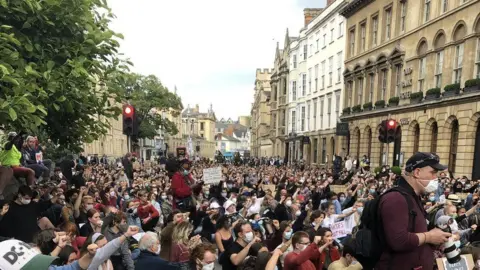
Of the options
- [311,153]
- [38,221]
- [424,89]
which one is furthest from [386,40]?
[38,221]

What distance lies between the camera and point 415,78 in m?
26.0

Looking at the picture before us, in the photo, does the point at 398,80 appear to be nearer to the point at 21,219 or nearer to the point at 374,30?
the point at 374,30

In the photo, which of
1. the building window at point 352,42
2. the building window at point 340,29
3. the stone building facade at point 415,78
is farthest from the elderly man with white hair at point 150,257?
the building window at point 340,29

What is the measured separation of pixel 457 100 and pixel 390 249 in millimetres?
20693

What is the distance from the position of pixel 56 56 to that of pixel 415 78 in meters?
23.3

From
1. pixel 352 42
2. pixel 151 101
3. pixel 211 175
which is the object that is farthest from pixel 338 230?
pixel 151 101

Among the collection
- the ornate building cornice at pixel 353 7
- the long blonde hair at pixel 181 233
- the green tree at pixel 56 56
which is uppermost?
the ornate building cornice at pixel 353 7

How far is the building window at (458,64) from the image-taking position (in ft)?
71.5

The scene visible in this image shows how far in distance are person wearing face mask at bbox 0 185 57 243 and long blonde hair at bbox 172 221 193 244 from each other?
8.33ft

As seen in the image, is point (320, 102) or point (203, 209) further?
point (320, 102)

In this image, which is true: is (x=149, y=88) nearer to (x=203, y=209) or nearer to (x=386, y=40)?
(x=386, y=40)

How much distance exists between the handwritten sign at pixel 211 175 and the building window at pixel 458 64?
49.8 ft

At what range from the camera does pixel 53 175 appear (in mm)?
13875

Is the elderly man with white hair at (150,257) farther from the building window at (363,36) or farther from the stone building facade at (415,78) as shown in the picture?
the building window at (363,36)
